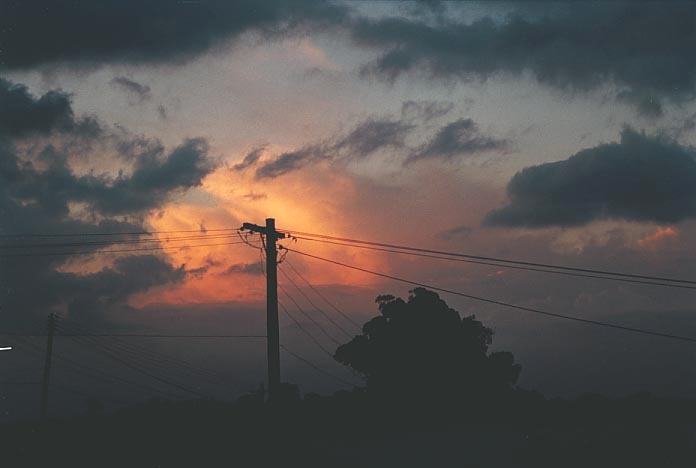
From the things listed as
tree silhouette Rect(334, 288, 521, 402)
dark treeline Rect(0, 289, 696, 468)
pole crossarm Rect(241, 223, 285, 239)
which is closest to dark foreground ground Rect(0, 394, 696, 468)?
dark treeline Rect(0, 289, 696, 468)

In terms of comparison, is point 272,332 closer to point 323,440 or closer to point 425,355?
point 323,440

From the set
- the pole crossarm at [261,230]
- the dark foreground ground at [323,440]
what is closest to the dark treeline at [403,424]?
the dark foreground ground at [323,440]

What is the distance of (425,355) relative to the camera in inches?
2233

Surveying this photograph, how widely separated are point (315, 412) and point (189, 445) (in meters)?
A: 14.0

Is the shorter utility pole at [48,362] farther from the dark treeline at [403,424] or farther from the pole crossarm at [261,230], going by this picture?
the pole crossarm at [261,230]

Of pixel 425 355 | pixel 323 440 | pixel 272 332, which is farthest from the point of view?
pixel 425 355

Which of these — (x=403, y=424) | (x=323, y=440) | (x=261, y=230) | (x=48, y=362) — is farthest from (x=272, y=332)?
(x=48, y=362)

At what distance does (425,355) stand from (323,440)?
24.4 metres

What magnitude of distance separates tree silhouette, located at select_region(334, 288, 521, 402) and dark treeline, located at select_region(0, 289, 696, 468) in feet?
0.27

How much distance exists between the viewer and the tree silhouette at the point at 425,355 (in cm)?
5628

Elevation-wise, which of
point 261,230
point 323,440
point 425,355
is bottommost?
point 323,440

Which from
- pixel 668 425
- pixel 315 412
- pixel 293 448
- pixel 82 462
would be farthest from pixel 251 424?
pixel 668 425

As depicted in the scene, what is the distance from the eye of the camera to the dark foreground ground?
26.5m

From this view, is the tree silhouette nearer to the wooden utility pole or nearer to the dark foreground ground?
the dark foreground ground
